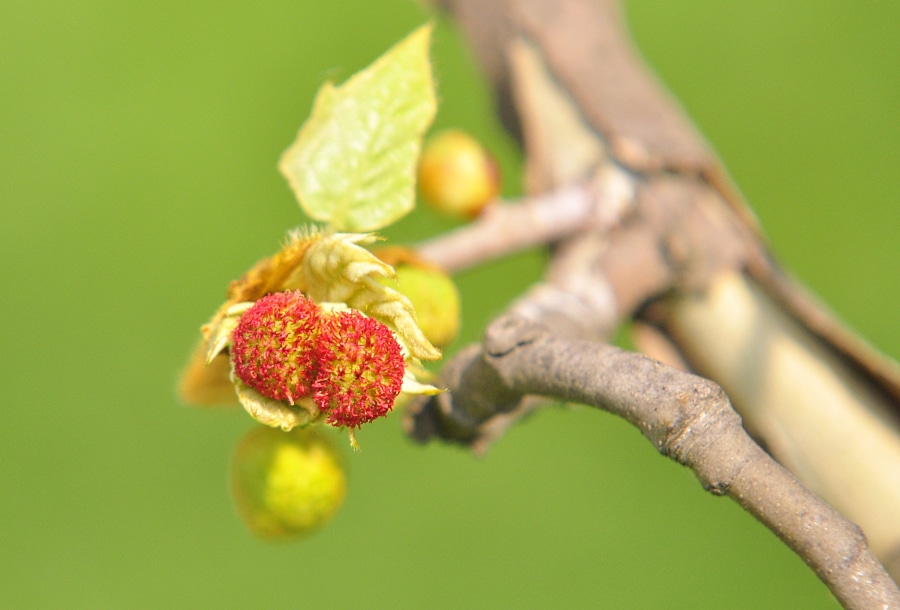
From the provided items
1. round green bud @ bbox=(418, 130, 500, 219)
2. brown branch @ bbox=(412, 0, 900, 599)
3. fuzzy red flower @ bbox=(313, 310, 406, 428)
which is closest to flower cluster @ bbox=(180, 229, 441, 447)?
fuzzy red flower @ bbox=(313, 310, 406, 428)

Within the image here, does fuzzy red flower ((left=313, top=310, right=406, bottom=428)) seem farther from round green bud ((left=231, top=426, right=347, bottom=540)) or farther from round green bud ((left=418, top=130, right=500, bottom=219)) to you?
round green bud ((left=418, top=130, right=500, bottom=219))

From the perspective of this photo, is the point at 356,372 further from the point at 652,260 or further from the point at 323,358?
the point at 652,260

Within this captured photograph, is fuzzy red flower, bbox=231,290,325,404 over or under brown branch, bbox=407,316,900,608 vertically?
over

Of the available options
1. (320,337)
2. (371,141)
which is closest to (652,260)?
(371,141)

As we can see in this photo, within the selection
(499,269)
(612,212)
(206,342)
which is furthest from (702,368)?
(499,269)

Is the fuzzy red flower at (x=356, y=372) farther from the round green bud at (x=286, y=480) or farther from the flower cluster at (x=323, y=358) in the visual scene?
the round green bud at (x=286, y=480)

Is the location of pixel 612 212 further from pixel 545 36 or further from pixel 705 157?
pixel 545 36
